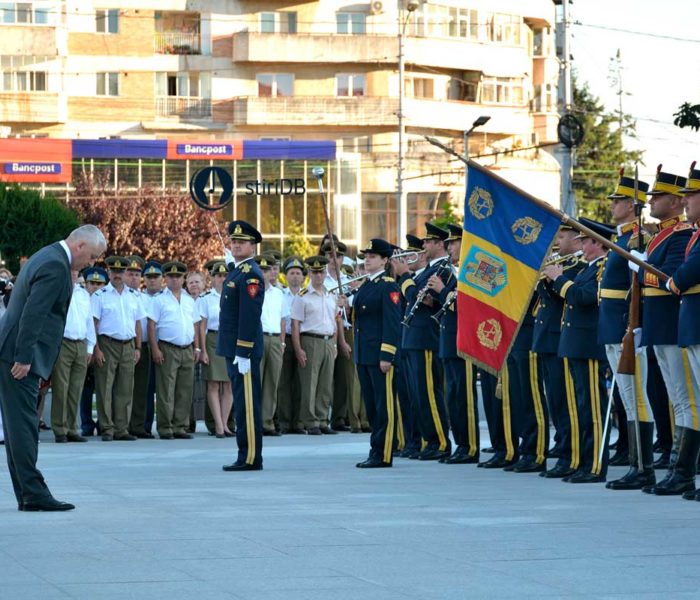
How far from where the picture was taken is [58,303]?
1061cm

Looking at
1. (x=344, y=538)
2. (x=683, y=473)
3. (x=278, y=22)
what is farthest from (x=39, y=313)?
(x=278, y=22)

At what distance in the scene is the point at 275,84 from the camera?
235 feet

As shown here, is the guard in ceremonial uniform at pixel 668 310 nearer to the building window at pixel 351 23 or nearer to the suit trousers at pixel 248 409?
the suit trousers at pixel 248 409

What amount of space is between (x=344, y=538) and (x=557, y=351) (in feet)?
15.1

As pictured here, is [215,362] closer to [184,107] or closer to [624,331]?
[624,331]

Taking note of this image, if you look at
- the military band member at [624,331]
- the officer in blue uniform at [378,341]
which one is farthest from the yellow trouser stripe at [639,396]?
the officer in blue uniform at [378,341]

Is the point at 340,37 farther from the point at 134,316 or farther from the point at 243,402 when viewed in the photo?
the point at 243,402

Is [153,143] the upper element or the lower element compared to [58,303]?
upper

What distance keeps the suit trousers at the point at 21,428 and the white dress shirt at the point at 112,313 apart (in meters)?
8.03

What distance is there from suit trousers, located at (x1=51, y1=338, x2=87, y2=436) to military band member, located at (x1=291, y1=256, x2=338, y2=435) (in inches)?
118

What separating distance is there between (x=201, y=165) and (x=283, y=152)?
11.7 ft

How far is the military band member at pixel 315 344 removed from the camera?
66.0 ft

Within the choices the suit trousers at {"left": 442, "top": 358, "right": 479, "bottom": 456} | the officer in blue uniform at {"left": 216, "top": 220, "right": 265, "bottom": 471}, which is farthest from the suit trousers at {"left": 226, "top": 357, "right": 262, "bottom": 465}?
the suit trousers at {"left": 442, "top": 358, "right": 479, "bottom": 456}

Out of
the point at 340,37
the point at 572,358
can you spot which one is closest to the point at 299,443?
the point at 572,358
